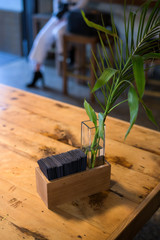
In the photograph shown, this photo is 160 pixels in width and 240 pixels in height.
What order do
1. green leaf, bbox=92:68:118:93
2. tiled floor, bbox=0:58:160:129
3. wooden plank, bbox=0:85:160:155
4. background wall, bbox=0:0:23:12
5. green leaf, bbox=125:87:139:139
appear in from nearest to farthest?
green leaf, bbox=125:87:139:139 < green leaf, bbox=92:68:118:93 < wooden plank, bbox=0:85:160:155 < tiled floor, bbox=0:58:160:129 < background wall, bbox=0:0:23:12

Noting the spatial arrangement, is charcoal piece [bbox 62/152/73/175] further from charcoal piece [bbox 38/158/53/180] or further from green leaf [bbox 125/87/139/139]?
green leaf [bbox 125/87/139/139]

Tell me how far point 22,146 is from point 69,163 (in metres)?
0.44

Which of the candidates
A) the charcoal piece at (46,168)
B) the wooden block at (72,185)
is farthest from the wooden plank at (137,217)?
the charcoal piece at (46,168)

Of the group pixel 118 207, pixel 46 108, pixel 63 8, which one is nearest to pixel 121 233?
pixel 118 207

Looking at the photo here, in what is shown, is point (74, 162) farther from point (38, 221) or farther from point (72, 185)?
point (38, 221)

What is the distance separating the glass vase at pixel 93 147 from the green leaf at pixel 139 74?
0.95 ft

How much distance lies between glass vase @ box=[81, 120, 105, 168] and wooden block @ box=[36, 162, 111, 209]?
0.02 meters

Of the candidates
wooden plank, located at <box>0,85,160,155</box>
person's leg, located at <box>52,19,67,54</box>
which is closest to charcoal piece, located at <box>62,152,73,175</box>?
wooden plank, located at <box>0,85,160,155</box>

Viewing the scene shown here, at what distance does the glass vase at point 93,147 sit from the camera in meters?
1.04

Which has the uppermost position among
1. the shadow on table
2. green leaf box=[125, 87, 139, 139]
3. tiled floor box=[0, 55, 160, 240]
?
green leaf box=[125, 87, 139, 139]

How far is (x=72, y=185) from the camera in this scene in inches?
39.6

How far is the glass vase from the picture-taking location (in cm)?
104

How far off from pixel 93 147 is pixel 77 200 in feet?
0.58

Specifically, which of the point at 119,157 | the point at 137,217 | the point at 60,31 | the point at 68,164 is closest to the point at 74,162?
the point at 68,164
